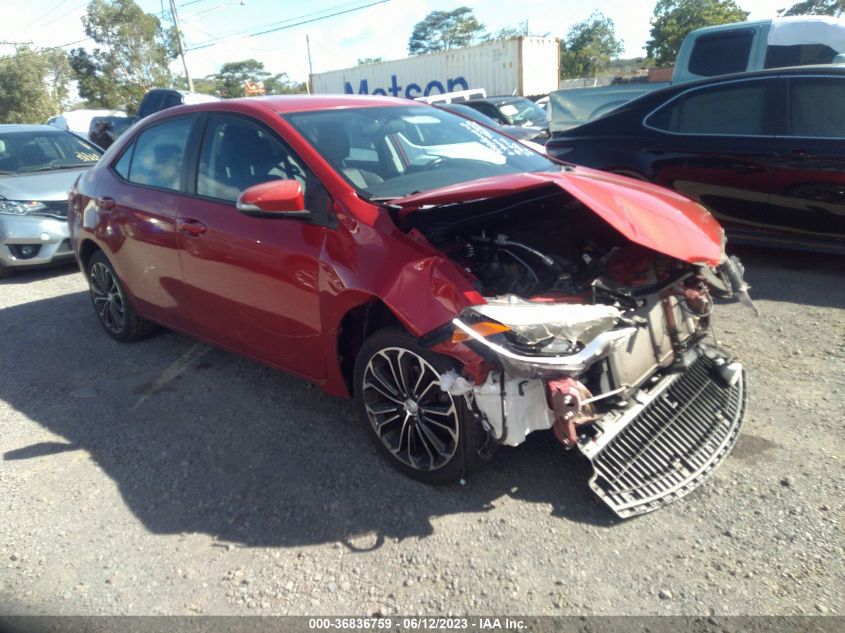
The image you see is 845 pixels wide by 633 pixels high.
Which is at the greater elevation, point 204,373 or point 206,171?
point 206,171

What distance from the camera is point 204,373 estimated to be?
4.55 meters

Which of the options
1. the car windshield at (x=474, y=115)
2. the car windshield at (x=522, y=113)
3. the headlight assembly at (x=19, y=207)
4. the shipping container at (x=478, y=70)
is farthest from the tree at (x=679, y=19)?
the headlight assembly at (x=19, y=207)

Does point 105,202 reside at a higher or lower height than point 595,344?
higher

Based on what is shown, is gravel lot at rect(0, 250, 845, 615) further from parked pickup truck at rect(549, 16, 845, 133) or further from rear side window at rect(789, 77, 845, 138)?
parked pickup truck at rect(549, 16, 845, 133)

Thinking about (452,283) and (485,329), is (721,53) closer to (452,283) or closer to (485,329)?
(452,283)

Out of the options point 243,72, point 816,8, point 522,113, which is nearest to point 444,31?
point 243,72

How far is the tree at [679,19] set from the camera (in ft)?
121

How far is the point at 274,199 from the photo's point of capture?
301 cm

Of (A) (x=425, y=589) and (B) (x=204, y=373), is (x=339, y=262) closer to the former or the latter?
(A) (x=425, y=589)

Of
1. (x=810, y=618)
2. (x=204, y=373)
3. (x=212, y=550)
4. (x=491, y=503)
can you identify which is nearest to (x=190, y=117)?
(x=204, y=373)

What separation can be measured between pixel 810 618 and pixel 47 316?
20.4ft

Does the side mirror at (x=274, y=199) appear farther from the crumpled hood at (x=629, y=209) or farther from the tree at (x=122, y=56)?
the tree at (x=122, y=56)

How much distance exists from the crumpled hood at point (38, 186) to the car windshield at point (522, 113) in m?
8.96

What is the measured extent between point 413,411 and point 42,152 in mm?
7649
